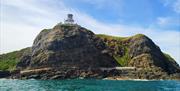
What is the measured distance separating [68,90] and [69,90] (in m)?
0.33

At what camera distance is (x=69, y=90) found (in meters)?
104

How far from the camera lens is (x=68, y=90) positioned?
342 feet
